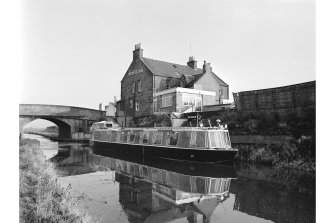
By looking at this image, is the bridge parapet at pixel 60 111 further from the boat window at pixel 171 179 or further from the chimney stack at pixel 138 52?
the boat window at pixel 171 179

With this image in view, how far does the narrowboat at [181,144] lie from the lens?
1603 cm

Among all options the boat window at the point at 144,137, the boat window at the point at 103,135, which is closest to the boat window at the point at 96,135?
the boat window at the point at 103,135

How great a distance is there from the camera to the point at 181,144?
17609 mm

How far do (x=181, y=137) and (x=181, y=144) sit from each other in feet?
1.49

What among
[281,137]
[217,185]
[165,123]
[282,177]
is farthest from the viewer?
[165,123]

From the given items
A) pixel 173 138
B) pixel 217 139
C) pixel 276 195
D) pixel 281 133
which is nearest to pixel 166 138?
pixel 173 138

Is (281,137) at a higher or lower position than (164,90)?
lower

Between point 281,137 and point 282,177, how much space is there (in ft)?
13.1

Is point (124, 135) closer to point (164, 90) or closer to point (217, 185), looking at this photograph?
point (164, 90)

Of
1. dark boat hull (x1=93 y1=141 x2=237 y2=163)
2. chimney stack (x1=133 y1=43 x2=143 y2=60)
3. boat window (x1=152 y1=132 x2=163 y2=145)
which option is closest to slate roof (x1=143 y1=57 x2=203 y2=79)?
chimney stack (x1=133 y1=43 x2=143 y2=60)

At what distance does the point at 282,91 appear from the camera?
61.5 feet

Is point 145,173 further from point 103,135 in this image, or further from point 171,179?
point 103,135
